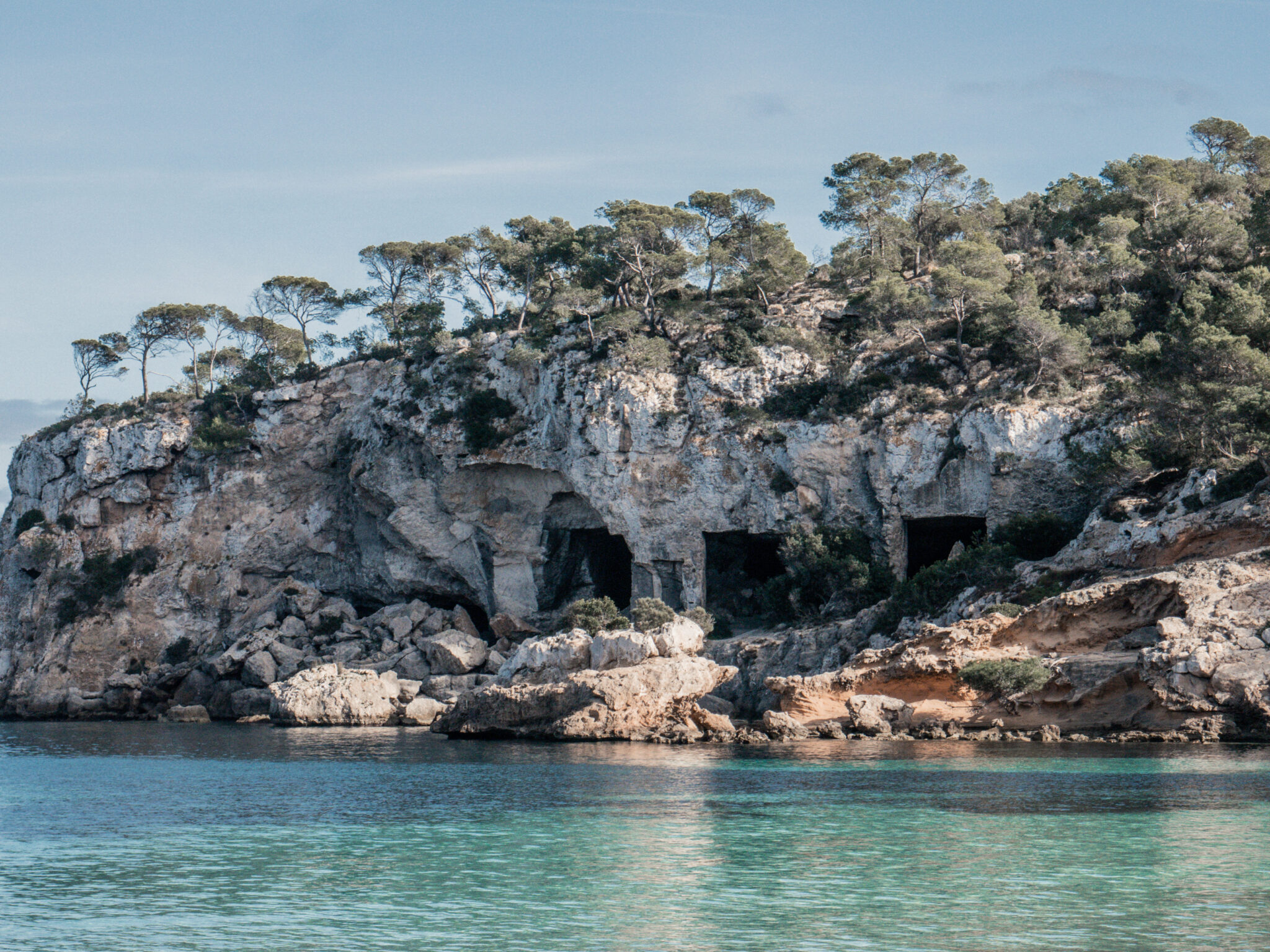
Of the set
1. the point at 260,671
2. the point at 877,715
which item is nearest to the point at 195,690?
the point at 260,671

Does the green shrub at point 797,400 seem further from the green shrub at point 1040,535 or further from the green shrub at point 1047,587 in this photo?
the green shrub at point 1047,587

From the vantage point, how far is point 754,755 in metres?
30.4

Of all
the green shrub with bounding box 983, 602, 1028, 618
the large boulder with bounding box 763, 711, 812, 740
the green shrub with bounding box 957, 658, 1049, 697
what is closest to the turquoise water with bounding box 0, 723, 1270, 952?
the green shrub with bounding box 957, 658, 1049, 697

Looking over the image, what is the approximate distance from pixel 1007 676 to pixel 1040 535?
9.05 meters

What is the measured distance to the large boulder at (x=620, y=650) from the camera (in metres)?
38.2

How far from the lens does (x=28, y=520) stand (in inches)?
2509

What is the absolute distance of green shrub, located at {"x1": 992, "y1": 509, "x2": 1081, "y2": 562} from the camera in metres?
40.7

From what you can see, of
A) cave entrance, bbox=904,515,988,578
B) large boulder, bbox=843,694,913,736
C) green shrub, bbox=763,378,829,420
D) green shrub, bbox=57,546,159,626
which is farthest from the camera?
green shrub, bbox=57,546,159,626

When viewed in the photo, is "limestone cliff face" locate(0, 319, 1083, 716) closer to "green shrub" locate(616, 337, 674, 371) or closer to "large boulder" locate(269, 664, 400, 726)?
"green shrub" locate(616, 337, 674, 371)

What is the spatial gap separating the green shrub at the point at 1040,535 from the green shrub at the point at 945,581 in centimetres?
103

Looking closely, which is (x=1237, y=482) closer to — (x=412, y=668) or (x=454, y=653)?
(x=454, y=653)

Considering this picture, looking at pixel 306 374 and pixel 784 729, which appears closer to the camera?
pixel 784 729

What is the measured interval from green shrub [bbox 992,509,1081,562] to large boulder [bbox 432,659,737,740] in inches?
443

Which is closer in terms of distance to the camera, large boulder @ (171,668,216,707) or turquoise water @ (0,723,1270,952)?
turquoise water @ (0,723,1270,952)
